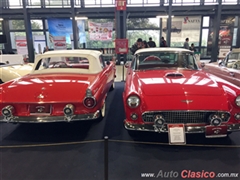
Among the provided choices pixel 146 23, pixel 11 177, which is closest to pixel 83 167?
pixel 11 177

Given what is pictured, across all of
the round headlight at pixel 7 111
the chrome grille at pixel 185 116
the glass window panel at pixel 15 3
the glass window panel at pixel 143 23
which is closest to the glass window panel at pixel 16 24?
the glass window panel at pixel 15 3

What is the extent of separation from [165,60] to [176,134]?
219 centimetres

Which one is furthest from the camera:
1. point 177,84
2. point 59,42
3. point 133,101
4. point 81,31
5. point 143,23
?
point 143,23

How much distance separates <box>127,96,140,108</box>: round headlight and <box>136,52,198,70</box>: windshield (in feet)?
4.77

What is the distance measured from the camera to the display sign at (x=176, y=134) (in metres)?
2.25

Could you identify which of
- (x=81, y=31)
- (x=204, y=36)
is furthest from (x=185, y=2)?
(x=81, y=31)

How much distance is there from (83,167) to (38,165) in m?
0.59

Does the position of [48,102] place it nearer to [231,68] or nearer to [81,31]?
[231,68]

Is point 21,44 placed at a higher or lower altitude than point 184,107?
higher

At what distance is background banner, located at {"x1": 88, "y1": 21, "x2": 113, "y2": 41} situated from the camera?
1419 centimetres

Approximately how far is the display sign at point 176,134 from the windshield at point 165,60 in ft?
5.97

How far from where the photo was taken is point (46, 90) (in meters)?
2.89

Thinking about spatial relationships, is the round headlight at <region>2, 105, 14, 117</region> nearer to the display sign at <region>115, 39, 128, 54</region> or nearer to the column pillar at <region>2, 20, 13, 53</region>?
the display sign at <region>115, 39, 128, 54</region>

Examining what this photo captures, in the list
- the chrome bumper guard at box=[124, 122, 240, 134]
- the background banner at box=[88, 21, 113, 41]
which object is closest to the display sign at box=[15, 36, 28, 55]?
the background banner at box=[88, 21, 113, 41]
